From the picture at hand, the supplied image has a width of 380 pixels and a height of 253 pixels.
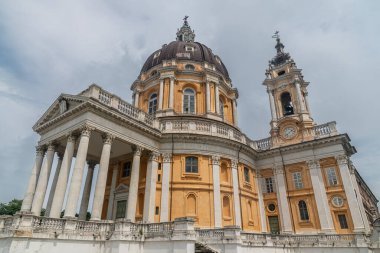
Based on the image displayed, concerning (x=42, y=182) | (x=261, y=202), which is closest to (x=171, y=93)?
(x=261, y=202)

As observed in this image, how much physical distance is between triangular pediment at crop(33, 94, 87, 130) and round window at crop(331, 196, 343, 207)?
20.4m

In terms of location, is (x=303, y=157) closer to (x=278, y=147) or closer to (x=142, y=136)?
(x=278, y=147)

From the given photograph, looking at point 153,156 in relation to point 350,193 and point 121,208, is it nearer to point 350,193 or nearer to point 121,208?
point 121,208

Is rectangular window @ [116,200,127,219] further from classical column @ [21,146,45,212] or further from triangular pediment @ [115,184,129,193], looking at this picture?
classical column @ [21,146,45,212]

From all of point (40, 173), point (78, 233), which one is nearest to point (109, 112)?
point (40, 173)

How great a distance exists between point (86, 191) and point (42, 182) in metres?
5.31

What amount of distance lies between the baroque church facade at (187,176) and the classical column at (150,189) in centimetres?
8

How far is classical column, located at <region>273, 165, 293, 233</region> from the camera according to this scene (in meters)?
23.1

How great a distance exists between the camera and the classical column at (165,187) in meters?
19.1

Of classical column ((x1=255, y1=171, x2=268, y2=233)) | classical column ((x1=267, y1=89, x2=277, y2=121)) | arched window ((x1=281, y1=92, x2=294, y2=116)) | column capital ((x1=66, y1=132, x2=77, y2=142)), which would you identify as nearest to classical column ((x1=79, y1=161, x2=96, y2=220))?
column capital ((x1=66, y1=132, x2=77, y2=142))

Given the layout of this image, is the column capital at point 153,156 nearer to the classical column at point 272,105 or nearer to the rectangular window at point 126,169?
the rectangular window at point 126,169

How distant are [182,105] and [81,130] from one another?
42.3 ft

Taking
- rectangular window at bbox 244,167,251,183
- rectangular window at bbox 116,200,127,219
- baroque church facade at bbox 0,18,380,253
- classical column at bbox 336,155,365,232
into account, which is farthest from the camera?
rectangular window at bbox 244,167,251,183

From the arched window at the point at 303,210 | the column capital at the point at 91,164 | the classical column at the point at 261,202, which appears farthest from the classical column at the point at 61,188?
the arched window at the point at 303,210
